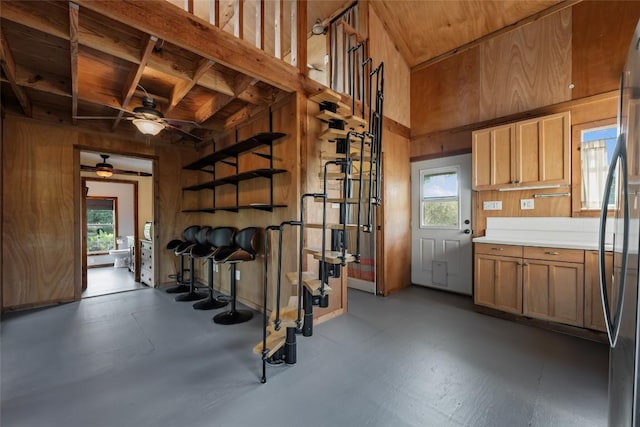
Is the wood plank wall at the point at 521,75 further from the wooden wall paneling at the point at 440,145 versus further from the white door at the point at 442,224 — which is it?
the white door at the point at 442,224

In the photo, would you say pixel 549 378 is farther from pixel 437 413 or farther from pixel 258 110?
pixel 258 110

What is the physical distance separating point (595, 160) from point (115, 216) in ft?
32.4

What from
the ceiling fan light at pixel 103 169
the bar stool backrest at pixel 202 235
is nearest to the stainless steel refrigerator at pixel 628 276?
the bar stool backrest at pixel 202 235

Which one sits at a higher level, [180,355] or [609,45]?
[609,45]

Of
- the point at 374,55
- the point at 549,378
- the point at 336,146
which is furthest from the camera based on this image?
the point at 374,55

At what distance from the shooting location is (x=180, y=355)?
2264mm

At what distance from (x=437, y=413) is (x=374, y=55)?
4.32 meters

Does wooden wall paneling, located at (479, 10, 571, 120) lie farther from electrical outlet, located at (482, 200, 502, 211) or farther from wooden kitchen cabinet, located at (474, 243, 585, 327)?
wooden kitchen cabinet, located at (474, 243, 585, 327)

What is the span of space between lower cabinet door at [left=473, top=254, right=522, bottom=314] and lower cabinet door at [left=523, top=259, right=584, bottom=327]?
7cm

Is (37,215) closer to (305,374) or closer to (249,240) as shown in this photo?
(249,240)

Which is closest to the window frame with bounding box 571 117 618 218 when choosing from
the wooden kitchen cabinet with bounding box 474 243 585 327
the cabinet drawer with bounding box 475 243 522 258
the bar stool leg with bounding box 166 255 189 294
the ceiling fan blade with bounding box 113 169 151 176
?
the wooden kitchen cabinet with bounding box 474 243 585 327

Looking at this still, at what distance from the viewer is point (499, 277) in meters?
3.09

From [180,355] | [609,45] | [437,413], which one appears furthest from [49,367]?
[609,45]

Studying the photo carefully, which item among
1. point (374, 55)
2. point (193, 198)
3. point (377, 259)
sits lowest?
point (377, 259)
